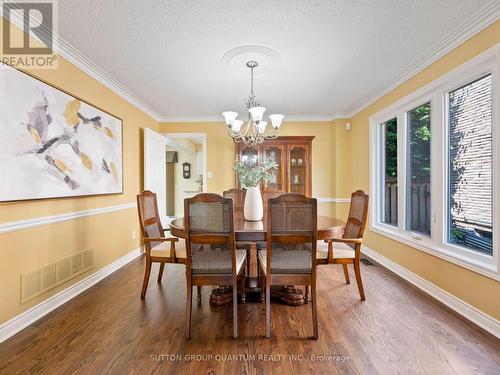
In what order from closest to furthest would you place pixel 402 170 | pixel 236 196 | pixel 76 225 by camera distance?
1. pixel 76 225
2. pixel 402 170
3. pixel 236 196

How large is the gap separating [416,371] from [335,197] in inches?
131

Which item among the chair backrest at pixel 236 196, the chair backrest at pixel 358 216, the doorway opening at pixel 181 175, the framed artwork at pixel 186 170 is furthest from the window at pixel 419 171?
the framed artwork at pixel 186 170

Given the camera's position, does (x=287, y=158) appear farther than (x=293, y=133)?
No

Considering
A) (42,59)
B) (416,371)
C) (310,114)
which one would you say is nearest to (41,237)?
(42,59)

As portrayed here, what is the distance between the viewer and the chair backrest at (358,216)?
2.37 m

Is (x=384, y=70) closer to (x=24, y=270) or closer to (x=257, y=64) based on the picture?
(x=257, y=64)

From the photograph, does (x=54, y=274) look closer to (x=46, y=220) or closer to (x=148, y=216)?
(x=46, y=220)

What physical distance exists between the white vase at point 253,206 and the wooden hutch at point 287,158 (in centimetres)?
190

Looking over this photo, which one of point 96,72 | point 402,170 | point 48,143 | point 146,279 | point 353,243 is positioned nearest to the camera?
point 48,143

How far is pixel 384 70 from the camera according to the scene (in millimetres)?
2852

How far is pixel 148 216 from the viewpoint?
2580 mm

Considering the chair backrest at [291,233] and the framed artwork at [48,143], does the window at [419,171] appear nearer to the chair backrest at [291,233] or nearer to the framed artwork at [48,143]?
the chair backrest at [291,233]

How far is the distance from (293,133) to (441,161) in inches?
102

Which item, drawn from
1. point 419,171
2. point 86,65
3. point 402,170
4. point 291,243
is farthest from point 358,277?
point 86,65
